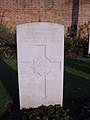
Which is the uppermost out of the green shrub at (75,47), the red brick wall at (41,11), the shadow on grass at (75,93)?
the red brick wall at (41,11)

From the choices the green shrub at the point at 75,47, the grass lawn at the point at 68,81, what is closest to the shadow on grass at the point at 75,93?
the grass lawn at the point at 68,81

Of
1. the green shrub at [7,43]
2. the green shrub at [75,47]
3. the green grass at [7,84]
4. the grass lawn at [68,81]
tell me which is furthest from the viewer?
the green shrub at [75,47]

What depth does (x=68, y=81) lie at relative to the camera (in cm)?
834

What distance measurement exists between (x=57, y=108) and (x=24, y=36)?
1430 millimetres

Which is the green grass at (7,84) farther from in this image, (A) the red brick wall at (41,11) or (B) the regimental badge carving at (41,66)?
(A) the red brick wall at (41,11)

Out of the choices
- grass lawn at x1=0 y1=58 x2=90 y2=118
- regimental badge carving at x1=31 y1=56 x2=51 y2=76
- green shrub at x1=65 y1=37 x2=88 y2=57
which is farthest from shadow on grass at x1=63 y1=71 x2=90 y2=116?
green shrub at x1=65 y1=37 x2=88 y2=57

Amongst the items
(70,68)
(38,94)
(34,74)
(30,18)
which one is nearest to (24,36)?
(34,74)

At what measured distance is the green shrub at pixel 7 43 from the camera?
1171 cm

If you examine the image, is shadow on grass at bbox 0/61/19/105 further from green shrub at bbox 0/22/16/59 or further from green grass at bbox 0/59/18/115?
green shrub at bbox 0/22/16/59

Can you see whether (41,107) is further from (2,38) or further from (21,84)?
(2,38)

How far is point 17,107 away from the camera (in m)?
6.27

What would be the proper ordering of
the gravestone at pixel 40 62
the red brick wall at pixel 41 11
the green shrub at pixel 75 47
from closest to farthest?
the gravestone at pixel 40 62 < the green shrub at pixel 75 47 < the red brick wall at pixel 41 11

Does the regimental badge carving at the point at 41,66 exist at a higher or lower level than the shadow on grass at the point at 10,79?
higher

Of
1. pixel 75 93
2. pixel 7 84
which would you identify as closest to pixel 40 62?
pixel 75 93
